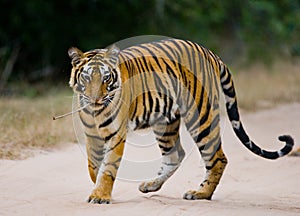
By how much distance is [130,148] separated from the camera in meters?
8.93

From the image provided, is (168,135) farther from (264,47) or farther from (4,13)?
(264,47)

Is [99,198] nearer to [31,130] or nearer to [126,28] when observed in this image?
[31,130]

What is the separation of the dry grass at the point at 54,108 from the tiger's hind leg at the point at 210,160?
53.0 inches

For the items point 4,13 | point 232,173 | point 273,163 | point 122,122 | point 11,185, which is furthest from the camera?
point 4,13

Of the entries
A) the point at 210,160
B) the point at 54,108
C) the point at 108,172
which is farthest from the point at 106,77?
the point at 54,108

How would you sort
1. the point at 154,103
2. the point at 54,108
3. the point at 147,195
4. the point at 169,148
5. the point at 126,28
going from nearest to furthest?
the point at 154,103 → the point at 147,195 → the point at 169,148 → the point at 54,108 → the point at 126,28

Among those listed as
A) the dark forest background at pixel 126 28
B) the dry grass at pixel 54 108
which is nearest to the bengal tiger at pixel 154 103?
the dry grass at pixel 54 108

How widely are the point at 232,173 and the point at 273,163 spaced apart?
77 cm

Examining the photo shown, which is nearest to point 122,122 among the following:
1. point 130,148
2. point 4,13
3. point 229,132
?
point 130,148

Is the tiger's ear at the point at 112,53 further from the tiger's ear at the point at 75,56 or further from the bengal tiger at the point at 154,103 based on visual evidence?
the tiger's ear at the point at 75,56

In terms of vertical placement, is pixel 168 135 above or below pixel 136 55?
below

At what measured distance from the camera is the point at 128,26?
1711cm

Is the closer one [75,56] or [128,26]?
[75,56]

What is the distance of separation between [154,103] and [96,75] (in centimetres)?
72
